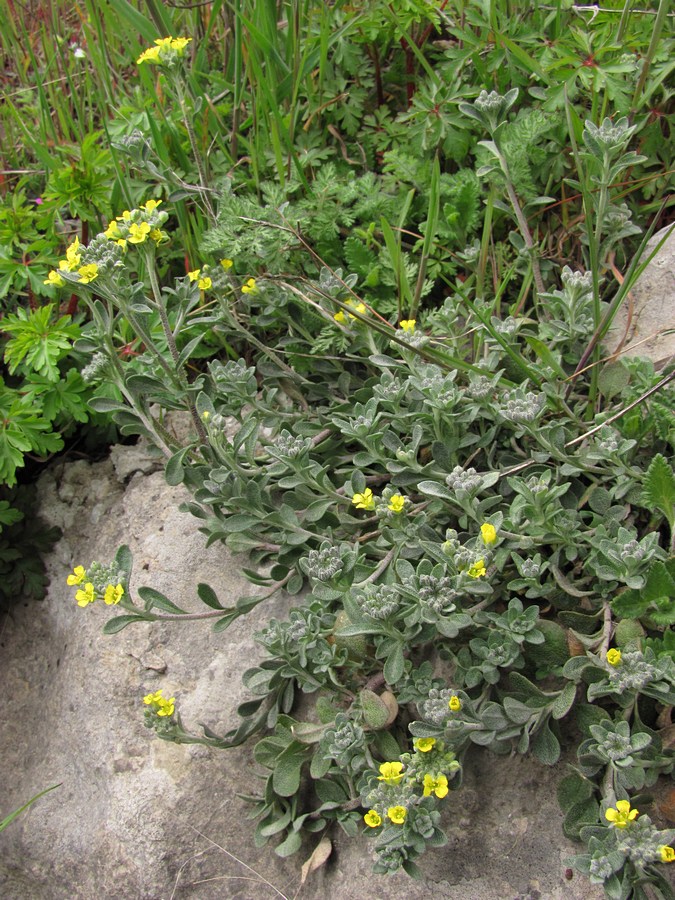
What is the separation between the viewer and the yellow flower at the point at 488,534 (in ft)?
6.40

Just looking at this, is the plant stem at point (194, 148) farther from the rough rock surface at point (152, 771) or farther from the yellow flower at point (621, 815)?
the yellow flower at point (621, 815)

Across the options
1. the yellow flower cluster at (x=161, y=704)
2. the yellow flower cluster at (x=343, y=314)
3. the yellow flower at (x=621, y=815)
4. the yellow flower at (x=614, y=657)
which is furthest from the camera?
the yellow flower cluster at (x=343, y=314)

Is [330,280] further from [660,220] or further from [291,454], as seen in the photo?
[660,220]

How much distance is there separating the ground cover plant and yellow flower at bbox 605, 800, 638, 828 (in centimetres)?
1

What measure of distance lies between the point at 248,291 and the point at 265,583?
96 centimetres

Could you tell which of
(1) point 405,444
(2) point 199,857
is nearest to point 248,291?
(1) point 405,444

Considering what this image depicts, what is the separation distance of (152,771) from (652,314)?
2135 mm

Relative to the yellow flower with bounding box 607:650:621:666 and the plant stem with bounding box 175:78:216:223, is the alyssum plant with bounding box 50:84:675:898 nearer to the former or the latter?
the yellow flower with bounding box 607:650:621:666

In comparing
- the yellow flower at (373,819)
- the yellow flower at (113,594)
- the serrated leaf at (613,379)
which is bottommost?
the yellow flower at (373,819)

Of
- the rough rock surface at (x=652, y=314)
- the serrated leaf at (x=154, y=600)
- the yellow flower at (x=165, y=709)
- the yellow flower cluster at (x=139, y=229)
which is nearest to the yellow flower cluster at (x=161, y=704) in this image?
the yellow flower at (x=165, y=709)

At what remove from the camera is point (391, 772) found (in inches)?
74.1

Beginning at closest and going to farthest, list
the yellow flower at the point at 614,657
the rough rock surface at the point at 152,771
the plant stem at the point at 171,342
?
the yellow flower at the point at 614,657, the rough rock surface at the point at 152,771, the plant stem at the point at 171,342

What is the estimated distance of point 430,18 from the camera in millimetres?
2912

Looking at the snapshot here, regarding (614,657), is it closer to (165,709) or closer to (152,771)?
(165,709)
